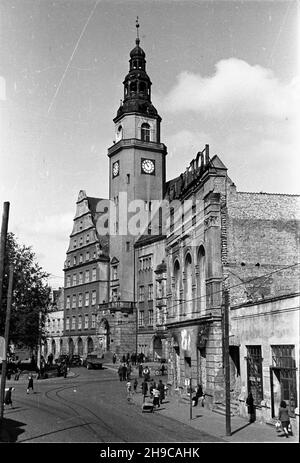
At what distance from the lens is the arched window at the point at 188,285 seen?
3712cm

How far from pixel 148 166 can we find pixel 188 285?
38.2m

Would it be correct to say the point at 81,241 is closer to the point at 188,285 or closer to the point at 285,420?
the point at 188,285

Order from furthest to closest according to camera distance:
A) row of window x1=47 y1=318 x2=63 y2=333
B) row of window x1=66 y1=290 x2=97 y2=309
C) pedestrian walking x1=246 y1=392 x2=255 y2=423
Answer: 1. row of window x1=47 y1=318 x2=63 y2=333
2. row of window x1=66 y1=290 x2=97 y2=309
3. pedestrian walking x1=246 y1=392 x2=255 y2=423

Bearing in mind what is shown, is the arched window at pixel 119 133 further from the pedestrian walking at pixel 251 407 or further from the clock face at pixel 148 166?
the pedestrian walking at pixel 251 407

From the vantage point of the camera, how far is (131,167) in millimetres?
72562

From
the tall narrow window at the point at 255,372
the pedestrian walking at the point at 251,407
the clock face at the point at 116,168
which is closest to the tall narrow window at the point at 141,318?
the clock face at the point at 116,168

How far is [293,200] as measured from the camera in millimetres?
32469

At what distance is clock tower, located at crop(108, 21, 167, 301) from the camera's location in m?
72.1

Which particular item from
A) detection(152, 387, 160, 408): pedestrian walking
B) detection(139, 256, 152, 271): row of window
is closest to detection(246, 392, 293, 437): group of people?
detection(152, 387, 160, 408): pedestrian walking

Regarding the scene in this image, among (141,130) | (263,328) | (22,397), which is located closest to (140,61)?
(141,130)

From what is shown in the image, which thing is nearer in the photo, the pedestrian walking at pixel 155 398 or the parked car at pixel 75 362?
the pedestrian walking at pixel 155 398

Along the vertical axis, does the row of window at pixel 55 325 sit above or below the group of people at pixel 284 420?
above

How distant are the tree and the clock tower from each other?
40.9 feet

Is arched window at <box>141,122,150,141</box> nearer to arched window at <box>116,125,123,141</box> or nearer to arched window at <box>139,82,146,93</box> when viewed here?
arched window at <box>116,125,123,141</box>
